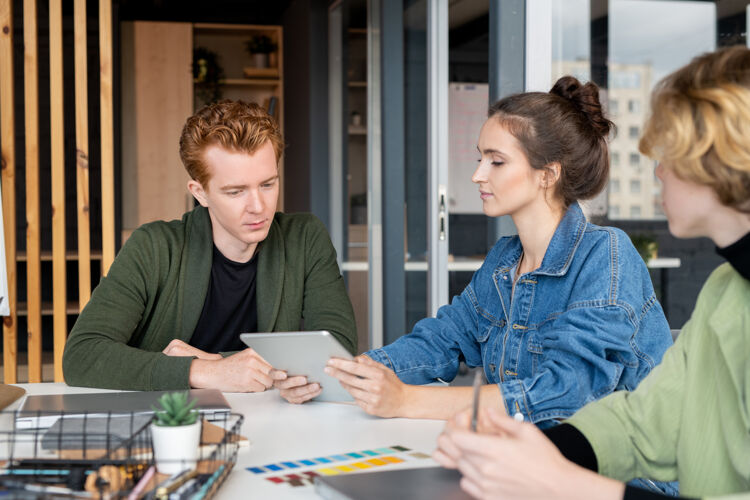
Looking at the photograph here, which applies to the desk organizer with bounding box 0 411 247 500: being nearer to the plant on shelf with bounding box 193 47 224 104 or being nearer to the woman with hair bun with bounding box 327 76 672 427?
the woman with hair bun with bounding box 327 76 672 427

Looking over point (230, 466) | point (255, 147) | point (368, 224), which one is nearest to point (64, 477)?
point (230, 466)

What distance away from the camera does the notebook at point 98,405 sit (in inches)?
52.2

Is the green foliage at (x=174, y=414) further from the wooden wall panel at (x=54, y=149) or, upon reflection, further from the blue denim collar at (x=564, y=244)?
the wooden wall panel at (x=54, y=149)

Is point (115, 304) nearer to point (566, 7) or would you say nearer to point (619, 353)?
point (619, 353)

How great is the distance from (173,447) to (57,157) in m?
2.63

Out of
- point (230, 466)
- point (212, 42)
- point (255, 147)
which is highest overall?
point (212, 42)

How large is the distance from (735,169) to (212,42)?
614cm

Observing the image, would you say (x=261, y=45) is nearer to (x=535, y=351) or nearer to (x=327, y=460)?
(x=535, y=351)

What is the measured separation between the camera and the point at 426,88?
3850 millimetres

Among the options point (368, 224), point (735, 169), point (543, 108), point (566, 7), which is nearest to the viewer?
point (735, 169)

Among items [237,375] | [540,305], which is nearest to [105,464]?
[237,375]

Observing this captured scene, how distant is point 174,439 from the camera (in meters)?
1.00

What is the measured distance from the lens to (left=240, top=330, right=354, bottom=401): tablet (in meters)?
1.43

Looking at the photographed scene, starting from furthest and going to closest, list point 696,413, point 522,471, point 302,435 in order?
1. point 302,435
2. point 696,413
3. point 522,471
